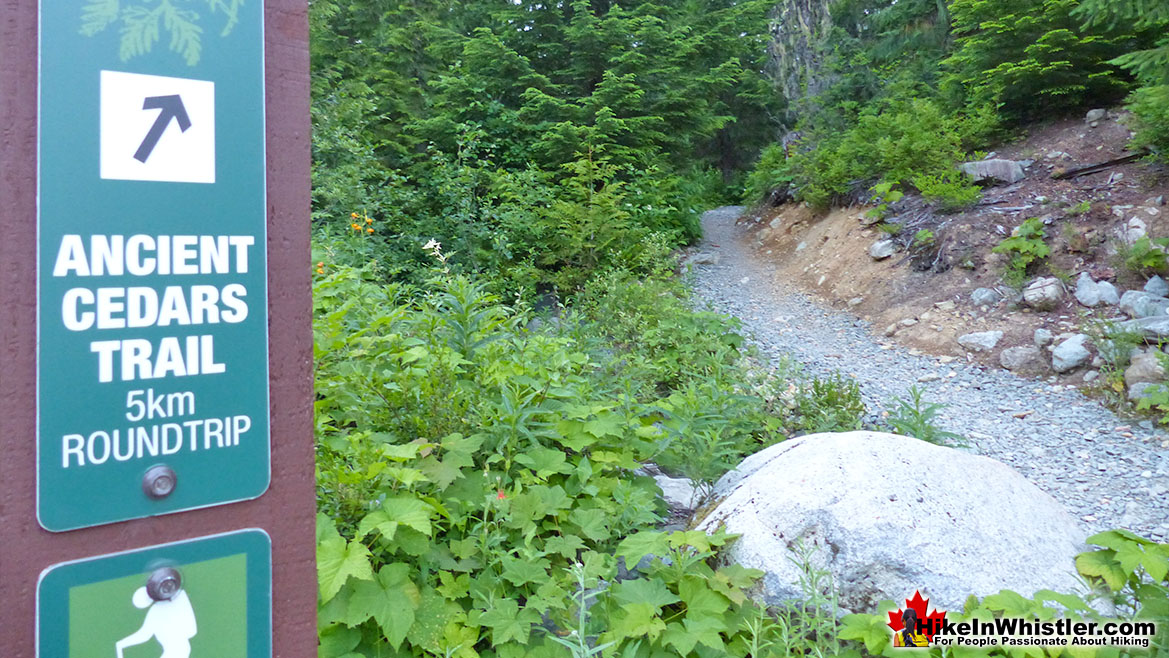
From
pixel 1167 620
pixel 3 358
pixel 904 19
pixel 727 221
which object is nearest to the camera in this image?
pixel 3 358

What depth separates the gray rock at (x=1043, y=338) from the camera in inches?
271

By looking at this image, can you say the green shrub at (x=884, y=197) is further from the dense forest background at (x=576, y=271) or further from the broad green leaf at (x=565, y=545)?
the broad green leaf at (x=565, y=545)

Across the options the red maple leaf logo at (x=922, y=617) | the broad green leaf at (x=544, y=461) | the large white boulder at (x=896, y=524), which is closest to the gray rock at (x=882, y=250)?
the large white boulder at (x=896, y=524)

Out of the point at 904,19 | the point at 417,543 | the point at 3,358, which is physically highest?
the point at 904,19

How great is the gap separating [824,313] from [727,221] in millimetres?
8365

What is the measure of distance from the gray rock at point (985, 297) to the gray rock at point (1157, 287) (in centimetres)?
132

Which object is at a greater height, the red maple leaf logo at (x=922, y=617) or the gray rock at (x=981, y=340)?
the gray rock at (x=981, y=340)

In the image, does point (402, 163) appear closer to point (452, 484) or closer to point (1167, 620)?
point (452, 484)

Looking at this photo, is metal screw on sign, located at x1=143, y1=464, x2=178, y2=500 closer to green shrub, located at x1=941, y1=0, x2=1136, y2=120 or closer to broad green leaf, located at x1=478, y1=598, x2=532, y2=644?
broad green leaf, located at x1=478, y1=598, x2=532, y2=644

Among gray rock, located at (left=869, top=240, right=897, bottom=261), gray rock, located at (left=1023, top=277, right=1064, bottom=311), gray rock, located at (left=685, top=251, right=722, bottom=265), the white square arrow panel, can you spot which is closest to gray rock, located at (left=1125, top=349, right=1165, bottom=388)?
gray rock, located at (left=1023, top=277, right=1064, bottom=311)

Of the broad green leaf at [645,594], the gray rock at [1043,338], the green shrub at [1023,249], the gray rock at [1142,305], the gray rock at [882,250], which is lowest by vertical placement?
the broad green leaf at [645,594]

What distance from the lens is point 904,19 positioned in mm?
14258

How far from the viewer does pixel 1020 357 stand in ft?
22.4

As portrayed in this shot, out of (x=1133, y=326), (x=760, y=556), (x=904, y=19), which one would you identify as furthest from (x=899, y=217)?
(x=760, y=556)
